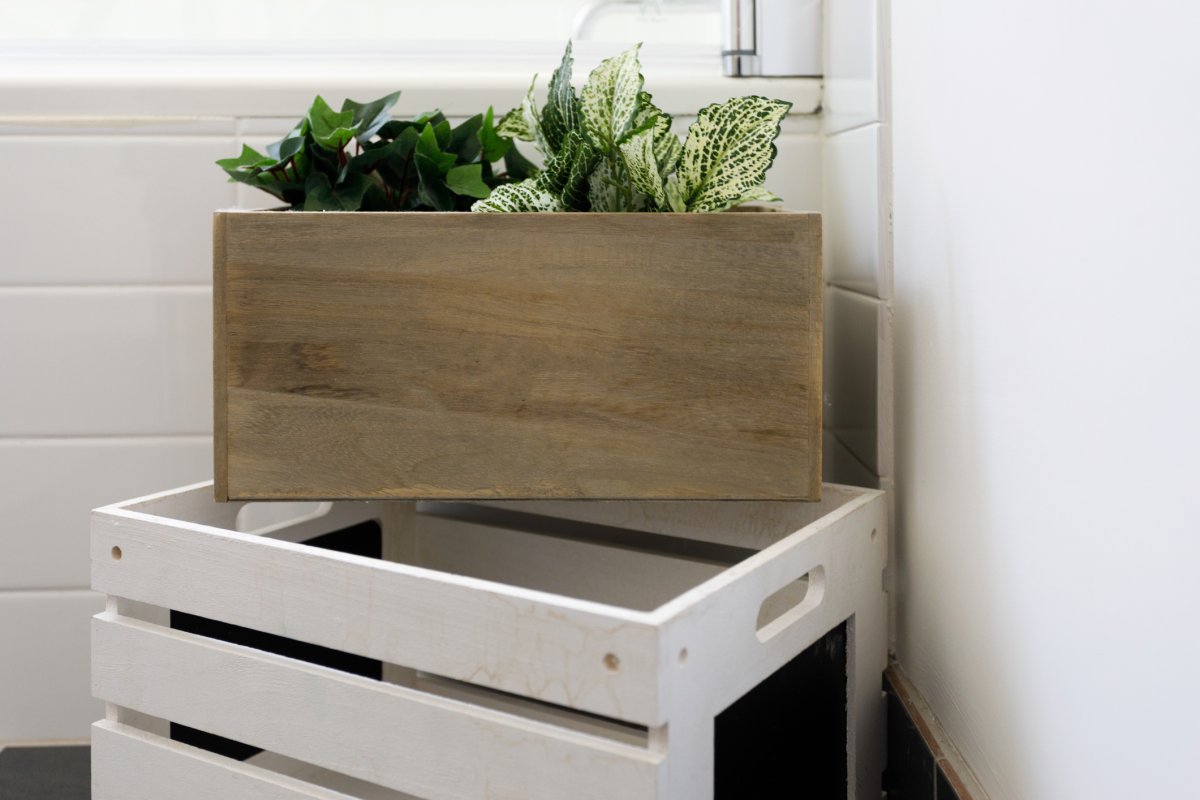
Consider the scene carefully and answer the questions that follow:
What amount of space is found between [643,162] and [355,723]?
41cm

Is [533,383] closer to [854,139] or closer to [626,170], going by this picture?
[626,170]

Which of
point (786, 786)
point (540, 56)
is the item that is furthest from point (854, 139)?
point (786, 786)

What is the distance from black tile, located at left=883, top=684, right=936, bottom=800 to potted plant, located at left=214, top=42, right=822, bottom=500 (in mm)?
209

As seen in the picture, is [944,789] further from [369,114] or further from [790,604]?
[369,114]

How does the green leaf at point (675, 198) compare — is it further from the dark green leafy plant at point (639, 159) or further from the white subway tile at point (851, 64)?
the white subway tile at point (851, 64)

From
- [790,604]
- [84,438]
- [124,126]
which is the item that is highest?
[124,126]

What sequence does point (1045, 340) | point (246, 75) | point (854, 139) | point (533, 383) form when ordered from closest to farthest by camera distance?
point (1045, 340) → point (533, 383) → point (854, 139) → point (246, 75)

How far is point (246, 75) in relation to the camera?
115cm

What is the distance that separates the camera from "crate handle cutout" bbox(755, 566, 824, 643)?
70 centimetres

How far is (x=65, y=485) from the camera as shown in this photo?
1165 millimetres

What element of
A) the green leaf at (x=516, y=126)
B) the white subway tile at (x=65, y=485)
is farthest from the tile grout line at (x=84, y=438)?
the green leaf at (x=516, y=126)

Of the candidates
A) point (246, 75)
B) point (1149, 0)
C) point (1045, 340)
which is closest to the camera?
point (1149, 0)

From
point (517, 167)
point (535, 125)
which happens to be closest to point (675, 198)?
point (535, 125)

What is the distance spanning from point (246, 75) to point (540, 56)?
12.4 inches
